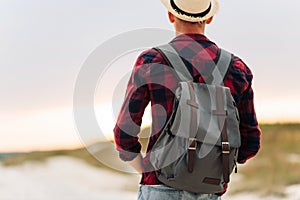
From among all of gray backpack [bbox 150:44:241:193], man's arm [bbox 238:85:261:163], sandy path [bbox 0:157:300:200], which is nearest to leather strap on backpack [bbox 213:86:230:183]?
gray backpack [bbox 150:44:241:193]

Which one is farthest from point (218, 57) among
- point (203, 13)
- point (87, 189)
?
point (87, 189)

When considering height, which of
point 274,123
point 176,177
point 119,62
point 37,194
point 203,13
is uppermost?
point 203,13

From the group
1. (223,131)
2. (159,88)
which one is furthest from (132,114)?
(223,131)

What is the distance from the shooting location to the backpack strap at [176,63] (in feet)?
3.39

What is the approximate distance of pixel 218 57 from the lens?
1.08 m

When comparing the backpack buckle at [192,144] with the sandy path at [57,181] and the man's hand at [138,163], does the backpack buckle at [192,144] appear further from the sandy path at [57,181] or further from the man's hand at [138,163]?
the sandy path at [57,181]

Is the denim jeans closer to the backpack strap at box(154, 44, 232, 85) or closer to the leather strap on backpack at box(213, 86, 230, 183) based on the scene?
the leather strap on backpack at box(213, 86, 230, 183)

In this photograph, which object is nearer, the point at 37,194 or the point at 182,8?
the point at 182,8

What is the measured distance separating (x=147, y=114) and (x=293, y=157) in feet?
6.09

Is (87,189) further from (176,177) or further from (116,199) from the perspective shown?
(176,177)

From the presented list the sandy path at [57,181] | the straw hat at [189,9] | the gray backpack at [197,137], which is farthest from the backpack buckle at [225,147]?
the sandy path at [57,181]

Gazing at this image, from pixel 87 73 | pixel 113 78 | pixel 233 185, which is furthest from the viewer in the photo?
pixel 233 185

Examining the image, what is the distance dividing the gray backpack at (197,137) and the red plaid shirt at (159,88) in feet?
0.06

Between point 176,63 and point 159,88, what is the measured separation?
58mm
